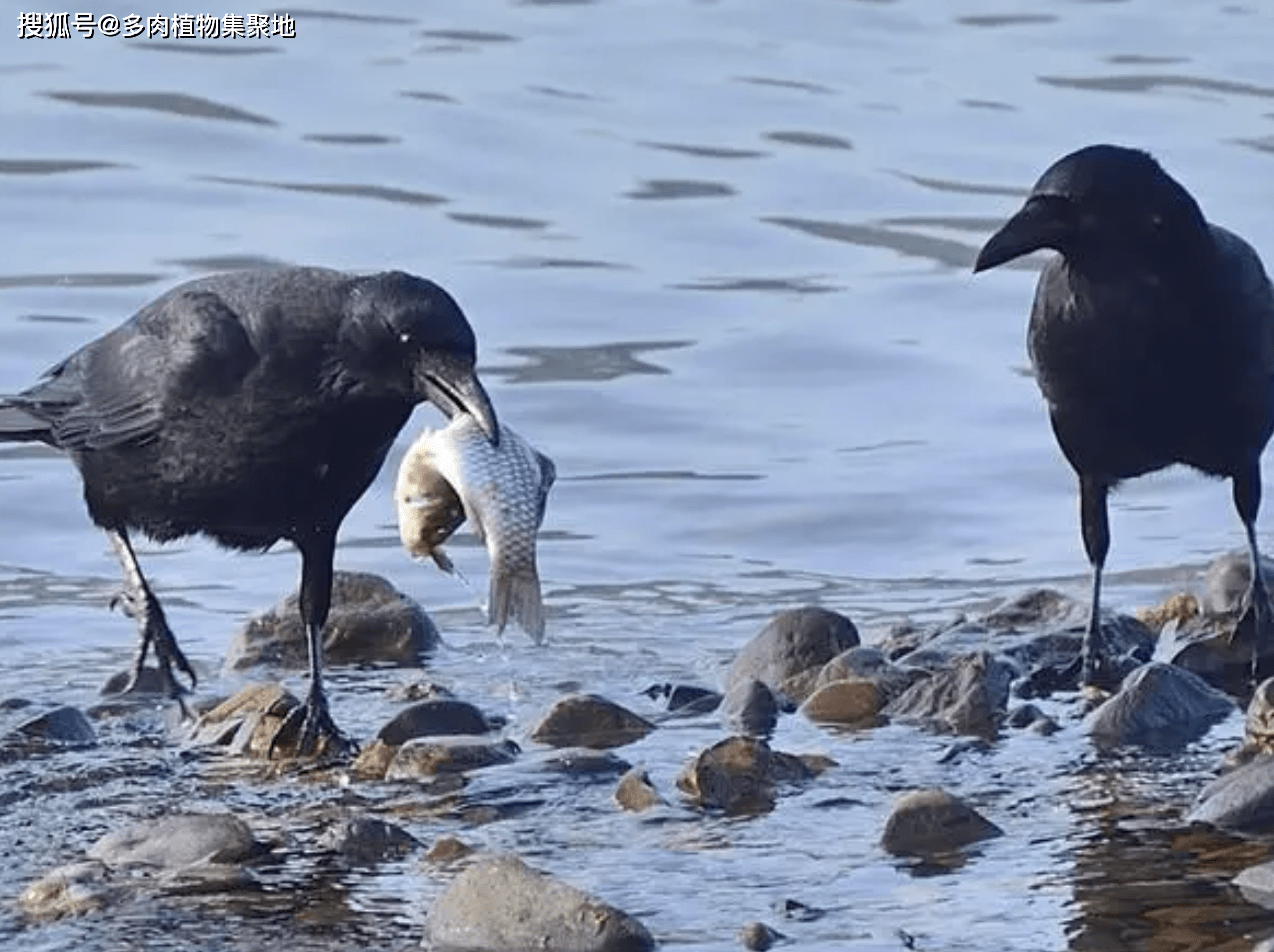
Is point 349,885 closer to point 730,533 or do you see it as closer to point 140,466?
point 140,466

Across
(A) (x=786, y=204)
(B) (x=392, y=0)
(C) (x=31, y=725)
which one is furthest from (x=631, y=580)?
(B) (x=392, y=0)

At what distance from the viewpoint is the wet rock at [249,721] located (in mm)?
7730

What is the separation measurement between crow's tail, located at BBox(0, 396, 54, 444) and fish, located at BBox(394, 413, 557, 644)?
1.57 meters

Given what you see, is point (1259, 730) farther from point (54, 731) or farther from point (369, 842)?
point (54, 731)

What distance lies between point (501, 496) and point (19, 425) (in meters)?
2.07

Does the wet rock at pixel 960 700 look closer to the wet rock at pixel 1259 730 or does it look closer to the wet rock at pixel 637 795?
the wet rock at pixel 1259 730

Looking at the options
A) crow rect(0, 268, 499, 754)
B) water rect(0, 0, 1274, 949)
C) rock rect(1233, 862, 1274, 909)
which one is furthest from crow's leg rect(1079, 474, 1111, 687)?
rock rect(1233, 862, 1274, 909)

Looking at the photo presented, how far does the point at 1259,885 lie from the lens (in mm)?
6148

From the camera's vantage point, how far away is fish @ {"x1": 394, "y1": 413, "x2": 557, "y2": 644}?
23.1 ft

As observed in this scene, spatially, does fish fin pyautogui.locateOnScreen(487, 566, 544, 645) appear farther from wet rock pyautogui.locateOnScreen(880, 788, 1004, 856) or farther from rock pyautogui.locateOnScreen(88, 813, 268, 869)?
wet rock pyautogui.locateOnScreen(880, 788, 1004, 856)

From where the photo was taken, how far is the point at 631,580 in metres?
9.90

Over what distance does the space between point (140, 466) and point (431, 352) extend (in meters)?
1.00

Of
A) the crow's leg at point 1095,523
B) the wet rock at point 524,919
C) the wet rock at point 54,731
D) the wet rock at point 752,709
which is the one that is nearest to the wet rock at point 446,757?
the wet rock at point 752,709

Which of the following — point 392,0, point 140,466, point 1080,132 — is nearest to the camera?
point 140,466
